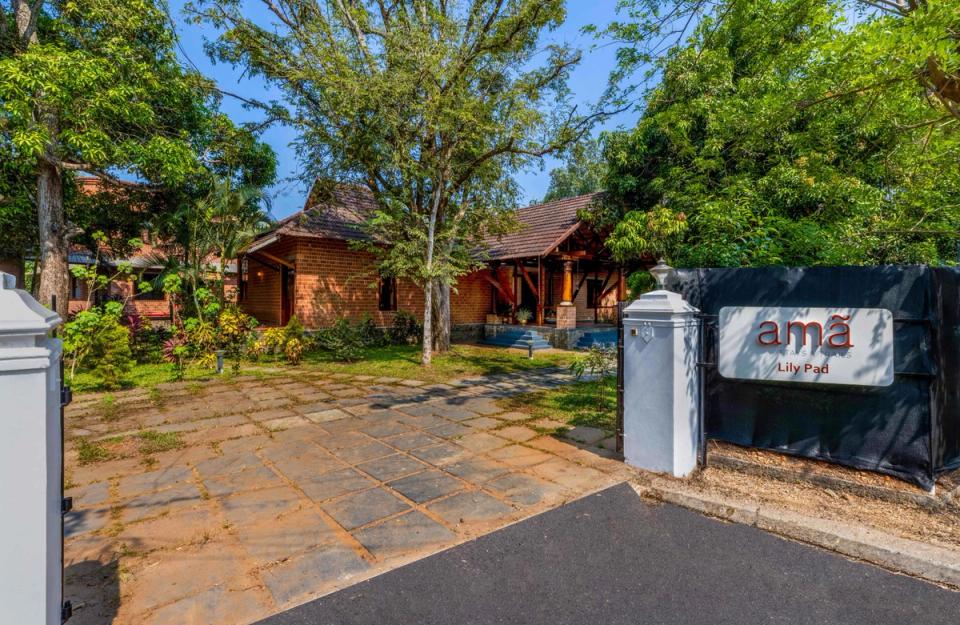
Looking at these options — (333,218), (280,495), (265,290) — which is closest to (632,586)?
(280,495)

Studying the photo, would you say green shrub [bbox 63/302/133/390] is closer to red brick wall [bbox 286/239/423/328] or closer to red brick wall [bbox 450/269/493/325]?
red brick wall [bbox 286/239/423/328]

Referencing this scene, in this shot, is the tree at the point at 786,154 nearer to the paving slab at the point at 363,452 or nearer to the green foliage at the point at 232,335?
the paving slab at the point at 363,452

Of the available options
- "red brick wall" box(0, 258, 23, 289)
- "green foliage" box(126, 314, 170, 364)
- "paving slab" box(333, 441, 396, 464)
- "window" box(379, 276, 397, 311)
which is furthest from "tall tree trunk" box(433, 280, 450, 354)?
"red brick wall" box(0, 258, 23, 289)

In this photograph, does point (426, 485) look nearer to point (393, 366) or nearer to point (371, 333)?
point (393, 366)

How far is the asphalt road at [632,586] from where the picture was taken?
2.27m

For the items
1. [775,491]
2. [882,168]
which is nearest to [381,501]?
[775,491]

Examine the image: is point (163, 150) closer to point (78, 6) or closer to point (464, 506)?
point (78, 6)

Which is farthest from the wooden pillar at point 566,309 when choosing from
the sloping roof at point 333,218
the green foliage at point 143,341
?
the green foliage at point 143,341

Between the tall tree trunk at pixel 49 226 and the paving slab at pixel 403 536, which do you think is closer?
the paving slab at pixel 403 536

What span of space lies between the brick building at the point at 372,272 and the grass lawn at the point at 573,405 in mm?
5801

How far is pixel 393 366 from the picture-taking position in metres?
10.4

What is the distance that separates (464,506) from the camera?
347 cm

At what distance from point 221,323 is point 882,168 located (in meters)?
13.5

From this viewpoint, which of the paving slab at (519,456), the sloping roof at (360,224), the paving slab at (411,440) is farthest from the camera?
the sloping roof at (360,224)
